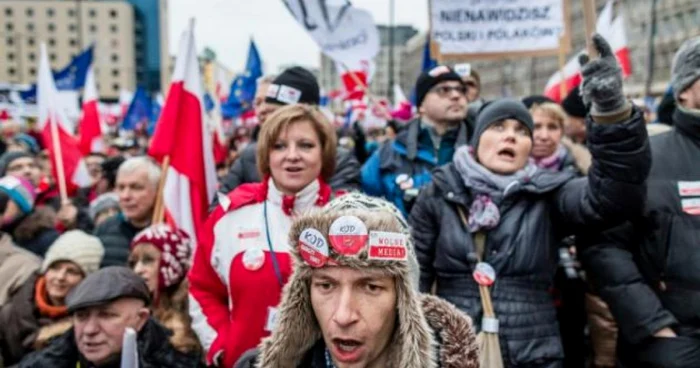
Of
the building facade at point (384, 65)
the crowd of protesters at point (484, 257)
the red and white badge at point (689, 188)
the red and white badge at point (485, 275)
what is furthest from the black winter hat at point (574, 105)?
the building facade at point (384, 65)

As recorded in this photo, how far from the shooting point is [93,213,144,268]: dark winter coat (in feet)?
14.3

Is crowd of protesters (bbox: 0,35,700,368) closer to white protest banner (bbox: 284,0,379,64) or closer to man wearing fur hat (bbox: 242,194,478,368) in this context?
man wearing fur hat (bbox: 242,194,478,368)

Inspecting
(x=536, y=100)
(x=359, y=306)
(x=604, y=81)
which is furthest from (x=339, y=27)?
(x=359, y=306)

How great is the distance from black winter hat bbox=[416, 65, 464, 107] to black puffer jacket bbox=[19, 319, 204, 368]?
86.5 inches

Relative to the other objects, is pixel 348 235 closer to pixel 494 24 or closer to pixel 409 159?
pixel 409 159

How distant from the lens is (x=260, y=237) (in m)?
3.28

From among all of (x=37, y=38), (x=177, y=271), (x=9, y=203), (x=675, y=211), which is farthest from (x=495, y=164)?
(x=37, y=38)

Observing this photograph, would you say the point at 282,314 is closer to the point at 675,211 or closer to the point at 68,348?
the point at 68,348

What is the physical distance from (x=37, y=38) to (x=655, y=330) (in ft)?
369

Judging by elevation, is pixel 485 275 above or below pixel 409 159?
below

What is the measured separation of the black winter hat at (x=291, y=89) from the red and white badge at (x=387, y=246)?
2.62 metres

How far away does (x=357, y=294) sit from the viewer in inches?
84.1

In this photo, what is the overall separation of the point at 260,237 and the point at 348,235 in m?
1.23

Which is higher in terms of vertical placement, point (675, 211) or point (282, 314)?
point (675, 211)
